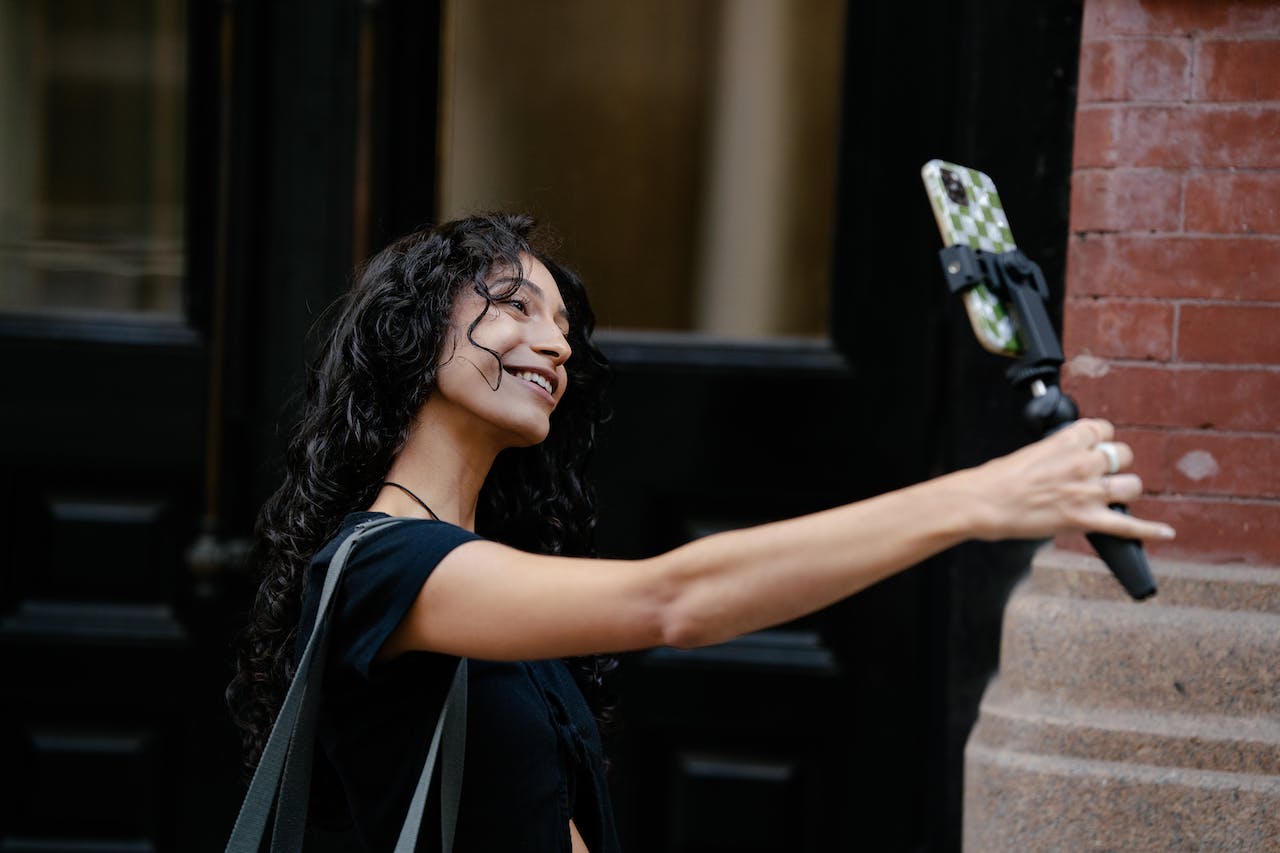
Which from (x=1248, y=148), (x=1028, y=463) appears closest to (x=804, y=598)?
(x=1028, y=463)

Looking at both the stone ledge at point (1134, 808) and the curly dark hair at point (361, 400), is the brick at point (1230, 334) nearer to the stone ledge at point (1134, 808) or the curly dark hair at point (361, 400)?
the stone ledge at point (1134, 808)

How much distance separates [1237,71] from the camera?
8.83 ft

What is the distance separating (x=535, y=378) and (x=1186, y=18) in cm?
144

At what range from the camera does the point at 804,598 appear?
1.61m

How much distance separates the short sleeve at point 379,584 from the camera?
1780mm

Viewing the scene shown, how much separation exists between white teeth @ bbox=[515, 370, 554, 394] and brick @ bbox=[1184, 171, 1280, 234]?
1.28 metres

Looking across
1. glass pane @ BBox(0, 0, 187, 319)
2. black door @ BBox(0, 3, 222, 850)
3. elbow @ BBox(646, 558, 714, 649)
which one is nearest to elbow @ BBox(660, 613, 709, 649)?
elbow @ BBox(646, 558, 714, 649)

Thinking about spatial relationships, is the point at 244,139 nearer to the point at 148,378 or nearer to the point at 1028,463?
the point at 148,378

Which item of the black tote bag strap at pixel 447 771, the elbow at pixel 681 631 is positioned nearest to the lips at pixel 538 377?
the black tote bag strap at pixel 447 771

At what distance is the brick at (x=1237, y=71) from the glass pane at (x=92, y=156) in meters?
2.31

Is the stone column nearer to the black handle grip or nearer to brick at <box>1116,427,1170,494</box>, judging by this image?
brick at <box>1116,427,1170,494</box>

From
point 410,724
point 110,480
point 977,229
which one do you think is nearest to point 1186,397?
point 977,229

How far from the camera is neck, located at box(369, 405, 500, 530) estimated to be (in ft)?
6.83

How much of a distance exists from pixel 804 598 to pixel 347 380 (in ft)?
2.70
